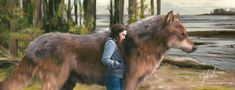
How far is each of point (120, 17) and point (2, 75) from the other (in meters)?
6.99

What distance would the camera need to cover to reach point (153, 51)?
826 cm

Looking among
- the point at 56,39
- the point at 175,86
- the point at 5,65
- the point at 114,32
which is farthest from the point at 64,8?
the point at 114,32

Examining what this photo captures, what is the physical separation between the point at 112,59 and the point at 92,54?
0.97 meters

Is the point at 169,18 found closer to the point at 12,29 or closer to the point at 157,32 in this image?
the point at 157,32

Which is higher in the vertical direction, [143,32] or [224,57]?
[143,32]

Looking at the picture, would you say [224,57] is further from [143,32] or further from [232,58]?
[143,32]

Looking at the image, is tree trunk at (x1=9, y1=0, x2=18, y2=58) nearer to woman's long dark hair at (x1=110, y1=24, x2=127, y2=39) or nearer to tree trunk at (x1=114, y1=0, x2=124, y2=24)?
tree trunk at (x1=114, y1=0, x2=124, y2=24)

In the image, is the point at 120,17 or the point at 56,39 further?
the point at 120,17

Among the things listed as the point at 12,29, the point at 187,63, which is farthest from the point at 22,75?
the point at 187,63

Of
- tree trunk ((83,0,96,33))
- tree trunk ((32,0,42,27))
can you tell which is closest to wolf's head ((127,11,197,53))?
tree trunk ((32,0,42,27))

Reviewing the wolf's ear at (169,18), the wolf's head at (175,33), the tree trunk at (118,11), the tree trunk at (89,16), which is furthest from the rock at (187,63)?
the wolf's ear at (169,18)

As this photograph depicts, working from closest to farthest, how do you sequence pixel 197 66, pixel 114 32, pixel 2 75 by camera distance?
pixel 114 32, pixel 2 75, pixel 197 66

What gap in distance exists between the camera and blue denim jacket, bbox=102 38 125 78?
7181mm

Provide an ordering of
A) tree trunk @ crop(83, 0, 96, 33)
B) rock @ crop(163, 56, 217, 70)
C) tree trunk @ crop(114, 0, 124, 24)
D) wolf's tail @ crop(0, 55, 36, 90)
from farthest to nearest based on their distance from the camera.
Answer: tree trunk @ crop(114, 0, 124, 24) → tree trunk @ crop(83, 0, 96, 33) → rock @ crop(163, 56, 217, 70) → wolf's tail @ crop(0, 55, 36, 90)
